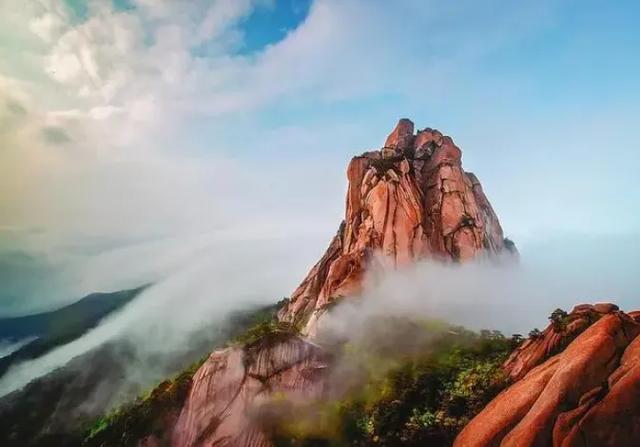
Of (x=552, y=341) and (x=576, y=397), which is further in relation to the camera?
(x=552, y=341)

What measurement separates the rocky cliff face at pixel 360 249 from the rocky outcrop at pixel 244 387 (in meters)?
0.08

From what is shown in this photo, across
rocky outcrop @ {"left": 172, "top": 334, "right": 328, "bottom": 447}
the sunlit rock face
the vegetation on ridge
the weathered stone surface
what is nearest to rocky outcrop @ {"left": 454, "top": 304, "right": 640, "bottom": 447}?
the weathered stone surface

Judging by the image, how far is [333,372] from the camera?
136ft

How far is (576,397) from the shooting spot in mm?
26781

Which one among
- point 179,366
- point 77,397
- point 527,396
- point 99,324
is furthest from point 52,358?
point 527,396

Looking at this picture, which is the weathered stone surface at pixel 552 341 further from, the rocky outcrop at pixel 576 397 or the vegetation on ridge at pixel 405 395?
the vegetation on ridge at pixel 405 395

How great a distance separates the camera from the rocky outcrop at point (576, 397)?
82.9ft

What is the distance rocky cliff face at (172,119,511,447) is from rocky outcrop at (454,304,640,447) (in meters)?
15.3

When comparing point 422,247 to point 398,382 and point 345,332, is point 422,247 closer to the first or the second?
point 345,332

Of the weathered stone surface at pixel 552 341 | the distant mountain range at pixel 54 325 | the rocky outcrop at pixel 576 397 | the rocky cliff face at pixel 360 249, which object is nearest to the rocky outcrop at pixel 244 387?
the rocky cliff face at pixel 360 249

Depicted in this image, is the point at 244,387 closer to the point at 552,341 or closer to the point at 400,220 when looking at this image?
the point at 552,341

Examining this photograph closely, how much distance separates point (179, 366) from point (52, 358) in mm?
42632

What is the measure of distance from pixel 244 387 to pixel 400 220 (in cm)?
2998

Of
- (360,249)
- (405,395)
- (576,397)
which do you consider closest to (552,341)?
(576,397)
